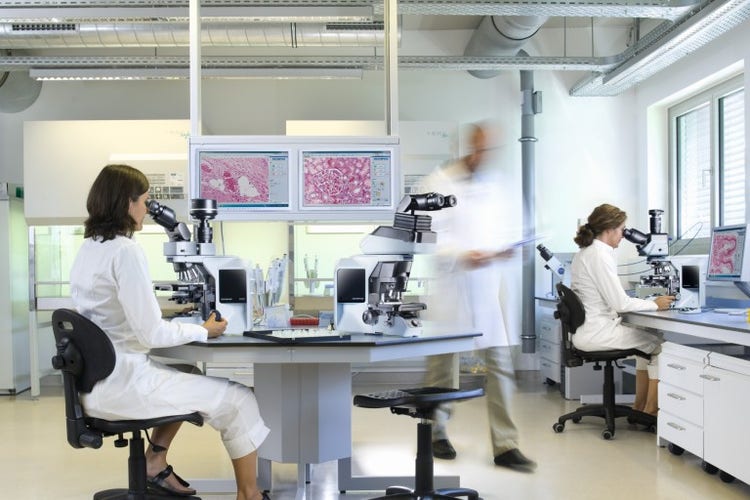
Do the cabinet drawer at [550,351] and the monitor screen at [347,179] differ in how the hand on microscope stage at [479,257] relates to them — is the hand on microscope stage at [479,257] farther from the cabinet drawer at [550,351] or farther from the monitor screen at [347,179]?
the cabinet drawer at [550,351]

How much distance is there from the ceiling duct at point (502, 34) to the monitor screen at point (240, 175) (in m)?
2.62

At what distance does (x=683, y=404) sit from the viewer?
3707 mm

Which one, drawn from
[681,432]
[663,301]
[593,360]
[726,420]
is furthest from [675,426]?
[663,301]

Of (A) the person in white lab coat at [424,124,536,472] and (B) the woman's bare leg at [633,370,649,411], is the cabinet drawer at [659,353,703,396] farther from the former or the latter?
(A) the person in white lab coat at [424,124,536,472]

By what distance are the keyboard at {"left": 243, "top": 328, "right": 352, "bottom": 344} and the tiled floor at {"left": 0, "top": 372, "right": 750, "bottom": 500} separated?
954 millimetres

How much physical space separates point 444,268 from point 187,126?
3.16 metres

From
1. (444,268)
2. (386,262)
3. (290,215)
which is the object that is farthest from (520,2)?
(386,262)

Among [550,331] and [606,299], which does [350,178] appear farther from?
[550,331]

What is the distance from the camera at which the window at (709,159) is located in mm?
5250

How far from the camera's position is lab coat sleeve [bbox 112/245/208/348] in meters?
2.45

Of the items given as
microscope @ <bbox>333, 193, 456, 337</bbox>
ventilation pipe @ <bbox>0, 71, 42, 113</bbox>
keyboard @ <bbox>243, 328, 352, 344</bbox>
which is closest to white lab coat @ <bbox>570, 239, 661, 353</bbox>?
microscope @ <bbox>333, 193, 456, 337</bbox>

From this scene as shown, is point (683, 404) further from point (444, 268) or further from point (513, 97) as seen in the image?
point (513, 97)

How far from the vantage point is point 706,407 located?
3.48 m

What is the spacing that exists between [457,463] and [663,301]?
1.58m
